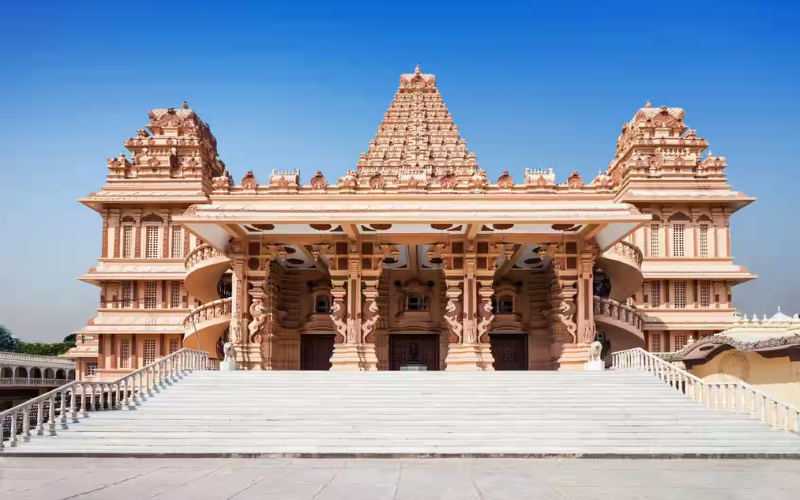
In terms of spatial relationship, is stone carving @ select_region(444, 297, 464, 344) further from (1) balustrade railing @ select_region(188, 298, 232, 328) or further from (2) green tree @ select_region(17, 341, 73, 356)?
(2) green tree @ select_region(17, 341, 73, 356)

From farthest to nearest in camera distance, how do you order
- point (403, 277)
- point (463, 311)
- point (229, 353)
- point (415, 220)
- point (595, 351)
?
point (403, 277)
point (463, 311)
point (229, 353)
point (595, 351)
point (415, 220)

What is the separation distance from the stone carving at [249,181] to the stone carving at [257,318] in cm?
1402

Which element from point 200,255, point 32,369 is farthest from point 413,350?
point 32,369

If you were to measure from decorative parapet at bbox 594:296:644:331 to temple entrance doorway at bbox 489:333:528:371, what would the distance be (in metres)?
2.97

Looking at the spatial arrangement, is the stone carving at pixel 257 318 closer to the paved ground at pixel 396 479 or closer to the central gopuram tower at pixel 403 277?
the central gopuram tower at pixel 403 277

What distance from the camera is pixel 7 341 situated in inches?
4075

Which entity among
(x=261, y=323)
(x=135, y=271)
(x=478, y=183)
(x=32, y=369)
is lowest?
(x=32, y=369)

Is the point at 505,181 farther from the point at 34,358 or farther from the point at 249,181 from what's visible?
the point at 34,358

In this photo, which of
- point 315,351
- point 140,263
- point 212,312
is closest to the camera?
point 212,312

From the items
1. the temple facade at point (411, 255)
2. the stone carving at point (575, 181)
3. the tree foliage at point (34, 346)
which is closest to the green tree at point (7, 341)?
the tree foliage at point (34, 346)

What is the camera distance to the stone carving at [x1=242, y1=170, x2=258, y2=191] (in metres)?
37.1

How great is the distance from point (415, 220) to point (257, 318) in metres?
5.88

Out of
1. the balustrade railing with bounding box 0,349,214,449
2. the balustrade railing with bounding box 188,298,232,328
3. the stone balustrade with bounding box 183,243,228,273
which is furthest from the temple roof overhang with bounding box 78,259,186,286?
the balustrade railing with bounding box 0,349,214,449

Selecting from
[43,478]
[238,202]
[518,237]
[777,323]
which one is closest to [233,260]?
[238,202]
